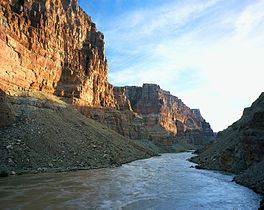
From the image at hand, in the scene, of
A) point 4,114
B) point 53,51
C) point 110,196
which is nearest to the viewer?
point 110,196

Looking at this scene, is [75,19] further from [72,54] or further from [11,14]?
[11,14]

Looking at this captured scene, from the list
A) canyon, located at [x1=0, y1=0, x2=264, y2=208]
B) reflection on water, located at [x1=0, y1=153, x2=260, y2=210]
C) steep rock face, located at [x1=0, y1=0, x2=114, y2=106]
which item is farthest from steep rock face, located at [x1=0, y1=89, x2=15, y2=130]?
reflection on water, located at [x1=0, y1=153, x2=260, y2=210]

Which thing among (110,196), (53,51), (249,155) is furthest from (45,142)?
(53,51)

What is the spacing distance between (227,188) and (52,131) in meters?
22.1

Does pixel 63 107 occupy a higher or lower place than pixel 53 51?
lower

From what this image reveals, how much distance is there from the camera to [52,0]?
145ft

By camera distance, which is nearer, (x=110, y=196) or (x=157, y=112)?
(x=110, y=196)

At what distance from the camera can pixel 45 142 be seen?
21.5 metres

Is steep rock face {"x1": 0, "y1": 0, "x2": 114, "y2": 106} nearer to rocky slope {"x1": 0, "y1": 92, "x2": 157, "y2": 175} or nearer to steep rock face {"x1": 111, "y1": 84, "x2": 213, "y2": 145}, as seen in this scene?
rocky slope {"x1": 0, "y1": 92, "x2": 157, "y2": 175}

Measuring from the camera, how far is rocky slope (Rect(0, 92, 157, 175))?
684 inches

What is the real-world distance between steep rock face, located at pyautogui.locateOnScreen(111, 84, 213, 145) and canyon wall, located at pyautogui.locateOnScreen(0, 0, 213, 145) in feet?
49.6

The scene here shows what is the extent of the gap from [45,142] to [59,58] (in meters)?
27.5

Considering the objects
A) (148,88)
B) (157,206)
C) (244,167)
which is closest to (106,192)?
(157,206)

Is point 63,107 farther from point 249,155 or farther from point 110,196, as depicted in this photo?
point 249,155
